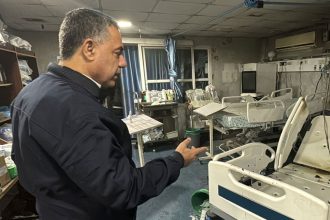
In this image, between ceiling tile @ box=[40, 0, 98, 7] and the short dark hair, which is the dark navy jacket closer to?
the short dark hair

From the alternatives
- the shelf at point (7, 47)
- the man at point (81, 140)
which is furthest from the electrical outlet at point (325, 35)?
the shelf at point (7, 47)

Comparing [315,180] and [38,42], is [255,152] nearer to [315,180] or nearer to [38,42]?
[315,180]

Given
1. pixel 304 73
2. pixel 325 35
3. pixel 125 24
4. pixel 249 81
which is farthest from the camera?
→ pixel 249 81

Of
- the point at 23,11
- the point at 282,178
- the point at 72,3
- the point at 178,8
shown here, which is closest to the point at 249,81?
the point at 178,8

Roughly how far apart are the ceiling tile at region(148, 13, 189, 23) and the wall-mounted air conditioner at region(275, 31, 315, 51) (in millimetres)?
2663

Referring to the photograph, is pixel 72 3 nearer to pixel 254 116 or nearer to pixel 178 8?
pixel 178 8

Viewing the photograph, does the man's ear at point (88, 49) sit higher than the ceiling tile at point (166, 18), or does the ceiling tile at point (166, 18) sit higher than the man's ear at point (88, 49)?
the ceiling tile at point (166, 18)

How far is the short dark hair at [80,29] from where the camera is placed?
2.52 feet

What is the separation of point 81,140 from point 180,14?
119 inches

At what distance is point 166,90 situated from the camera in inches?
185

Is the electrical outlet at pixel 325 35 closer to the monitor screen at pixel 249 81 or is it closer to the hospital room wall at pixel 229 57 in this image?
the monitor screen at pixel 249 81

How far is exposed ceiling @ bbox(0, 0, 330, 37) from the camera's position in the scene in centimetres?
268

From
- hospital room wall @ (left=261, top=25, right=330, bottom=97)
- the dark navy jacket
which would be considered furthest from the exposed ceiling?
the dark navy jacket

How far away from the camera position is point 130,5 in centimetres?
273
